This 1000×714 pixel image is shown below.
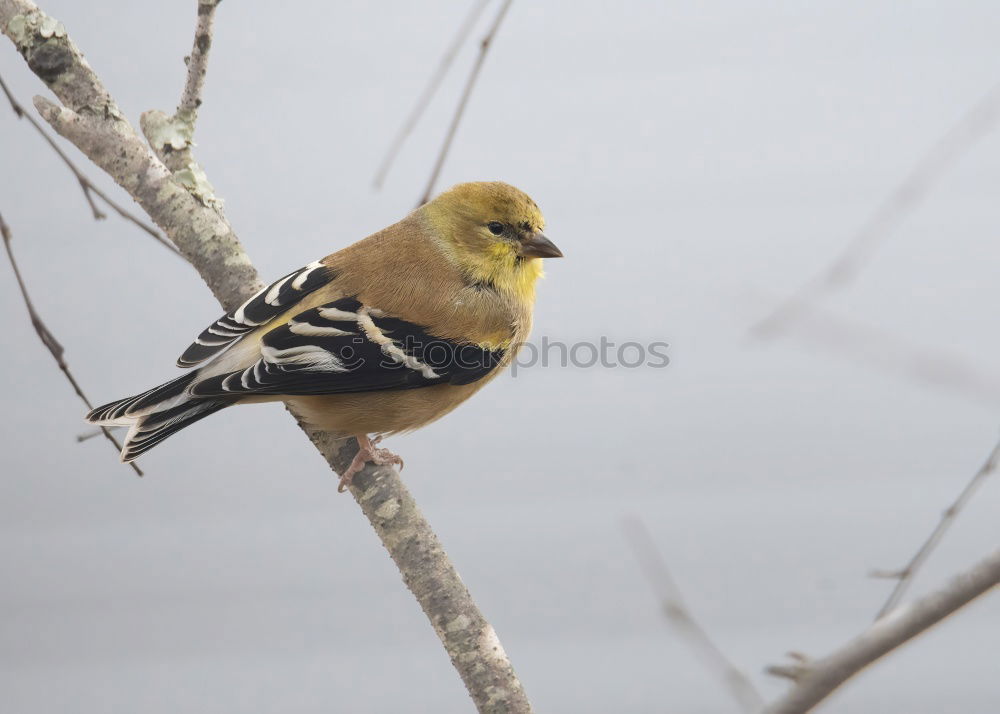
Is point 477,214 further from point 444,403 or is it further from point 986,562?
point 986,562

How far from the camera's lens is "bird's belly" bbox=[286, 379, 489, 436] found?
2.25 m

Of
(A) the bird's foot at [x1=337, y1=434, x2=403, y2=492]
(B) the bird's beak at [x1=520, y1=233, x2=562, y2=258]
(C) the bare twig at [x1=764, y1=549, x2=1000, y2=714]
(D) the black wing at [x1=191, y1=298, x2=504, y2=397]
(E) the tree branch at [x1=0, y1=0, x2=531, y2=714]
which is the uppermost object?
(E) the tree branch at [x1=0, y1=0, x2=531, y2=714]

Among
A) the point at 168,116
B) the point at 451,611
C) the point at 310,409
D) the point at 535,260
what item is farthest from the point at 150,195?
the point at 451,611

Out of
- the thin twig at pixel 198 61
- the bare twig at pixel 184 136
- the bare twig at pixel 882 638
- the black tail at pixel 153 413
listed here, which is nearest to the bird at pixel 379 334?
the black tail at pixel 153 413

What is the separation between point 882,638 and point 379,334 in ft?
5.30

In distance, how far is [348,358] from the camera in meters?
2.23

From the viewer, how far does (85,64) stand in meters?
2.37

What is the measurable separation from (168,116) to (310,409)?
3.08ft

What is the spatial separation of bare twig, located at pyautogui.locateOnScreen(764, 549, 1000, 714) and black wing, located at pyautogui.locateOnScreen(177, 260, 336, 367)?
1.68 metres

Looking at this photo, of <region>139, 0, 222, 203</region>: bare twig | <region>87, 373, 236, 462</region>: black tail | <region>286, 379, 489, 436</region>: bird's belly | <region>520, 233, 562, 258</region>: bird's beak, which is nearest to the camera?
<region>87, 373, 236, 462</region>: black tail

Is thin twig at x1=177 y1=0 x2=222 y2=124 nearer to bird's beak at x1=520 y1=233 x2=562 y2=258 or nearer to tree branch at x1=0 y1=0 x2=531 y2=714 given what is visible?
tree branch at x1=0 y1=0 x2=531 y2=714

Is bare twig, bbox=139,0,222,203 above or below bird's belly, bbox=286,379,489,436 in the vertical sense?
above

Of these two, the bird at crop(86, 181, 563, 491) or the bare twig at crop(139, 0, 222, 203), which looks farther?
the bare twig at crop(139, 0, 222, 203)

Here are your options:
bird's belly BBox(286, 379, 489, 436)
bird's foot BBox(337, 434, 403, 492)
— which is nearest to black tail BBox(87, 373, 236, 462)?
bird's belly BBox(286, 379, 489, 436)
